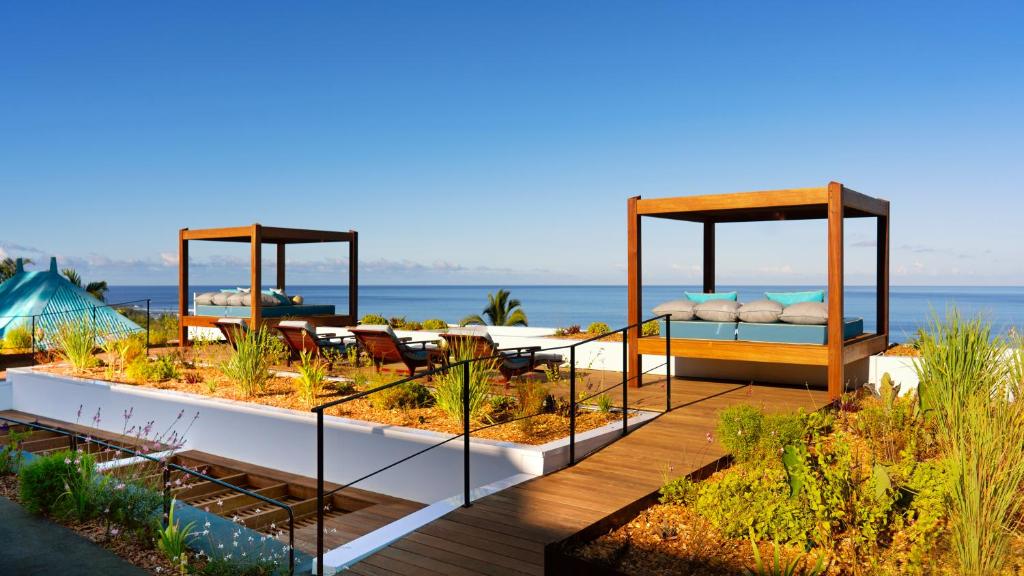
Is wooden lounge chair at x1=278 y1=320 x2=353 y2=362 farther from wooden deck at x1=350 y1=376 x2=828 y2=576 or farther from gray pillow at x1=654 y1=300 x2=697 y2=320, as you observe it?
wooden deck at x1=350 y1=376 x2=828 y2=576

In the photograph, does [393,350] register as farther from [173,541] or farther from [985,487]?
[985,487]

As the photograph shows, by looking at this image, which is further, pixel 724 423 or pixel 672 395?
pixel 672 395

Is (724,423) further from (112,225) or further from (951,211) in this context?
(112,225)

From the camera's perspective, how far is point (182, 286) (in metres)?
14.9

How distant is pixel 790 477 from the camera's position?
3570 millimetres

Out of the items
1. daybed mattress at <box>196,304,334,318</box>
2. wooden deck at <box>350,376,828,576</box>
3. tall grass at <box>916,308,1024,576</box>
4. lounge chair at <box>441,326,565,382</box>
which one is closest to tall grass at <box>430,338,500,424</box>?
lounge chair at <box>441,326,565,382</box>

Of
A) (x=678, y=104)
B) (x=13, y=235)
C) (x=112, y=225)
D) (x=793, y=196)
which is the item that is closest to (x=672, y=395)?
(x=793, y=196)

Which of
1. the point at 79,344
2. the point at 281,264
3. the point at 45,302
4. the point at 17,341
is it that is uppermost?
the point at 281,264

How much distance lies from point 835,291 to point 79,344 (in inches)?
427

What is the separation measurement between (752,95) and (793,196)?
37.3 feet

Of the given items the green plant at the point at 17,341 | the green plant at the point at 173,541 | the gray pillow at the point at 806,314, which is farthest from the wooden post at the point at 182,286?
the gray pillow at the point at 806,314

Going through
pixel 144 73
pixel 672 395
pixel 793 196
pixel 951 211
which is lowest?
pixel 672 395

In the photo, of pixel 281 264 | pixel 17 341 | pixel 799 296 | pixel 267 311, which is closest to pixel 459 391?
pixel 799 296

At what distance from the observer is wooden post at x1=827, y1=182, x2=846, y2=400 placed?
24.3 feet
